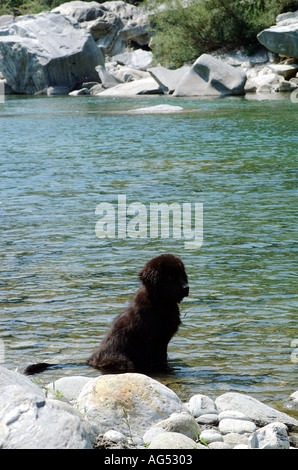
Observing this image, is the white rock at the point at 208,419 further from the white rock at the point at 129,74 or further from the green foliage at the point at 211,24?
the white rock at the point at 129,74

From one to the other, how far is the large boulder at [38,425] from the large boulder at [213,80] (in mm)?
35588

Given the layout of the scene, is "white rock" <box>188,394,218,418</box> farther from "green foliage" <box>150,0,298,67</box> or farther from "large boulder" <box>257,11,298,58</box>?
"green foliage" <box>150,0,298,67</box>

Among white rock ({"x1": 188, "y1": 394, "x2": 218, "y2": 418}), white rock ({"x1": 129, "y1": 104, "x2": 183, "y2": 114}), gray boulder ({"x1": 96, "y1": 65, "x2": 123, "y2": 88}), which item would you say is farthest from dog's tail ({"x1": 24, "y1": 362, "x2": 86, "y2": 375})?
gray boulder ({"x1": 96, "y1": 65, "x2": 123, "y2": 88})

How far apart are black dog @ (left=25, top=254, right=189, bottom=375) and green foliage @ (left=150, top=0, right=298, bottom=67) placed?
146ft

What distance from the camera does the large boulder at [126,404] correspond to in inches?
173

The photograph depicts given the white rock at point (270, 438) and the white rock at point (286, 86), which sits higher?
the white rock at point (270, 438)

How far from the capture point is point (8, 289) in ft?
26.8

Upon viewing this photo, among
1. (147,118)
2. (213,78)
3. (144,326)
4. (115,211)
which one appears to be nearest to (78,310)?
(144,326)

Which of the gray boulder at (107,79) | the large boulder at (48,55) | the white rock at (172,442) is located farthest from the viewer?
the large boulder at (48,55)

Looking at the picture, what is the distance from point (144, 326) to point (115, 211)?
6.57 m

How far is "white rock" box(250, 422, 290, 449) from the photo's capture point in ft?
13.4

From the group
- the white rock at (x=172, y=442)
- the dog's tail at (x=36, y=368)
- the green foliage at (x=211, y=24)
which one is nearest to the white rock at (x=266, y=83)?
the green foliage at (x=211, y=24)

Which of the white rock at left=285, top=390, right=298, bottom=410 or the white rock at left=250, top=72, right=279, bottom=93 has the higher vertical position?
the white rock at left=285, top=390, right=298, bottom=410

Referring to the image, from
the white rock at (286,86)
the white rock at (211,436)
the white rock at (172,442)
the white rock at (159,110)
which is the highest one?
the white rock at (172,442)
